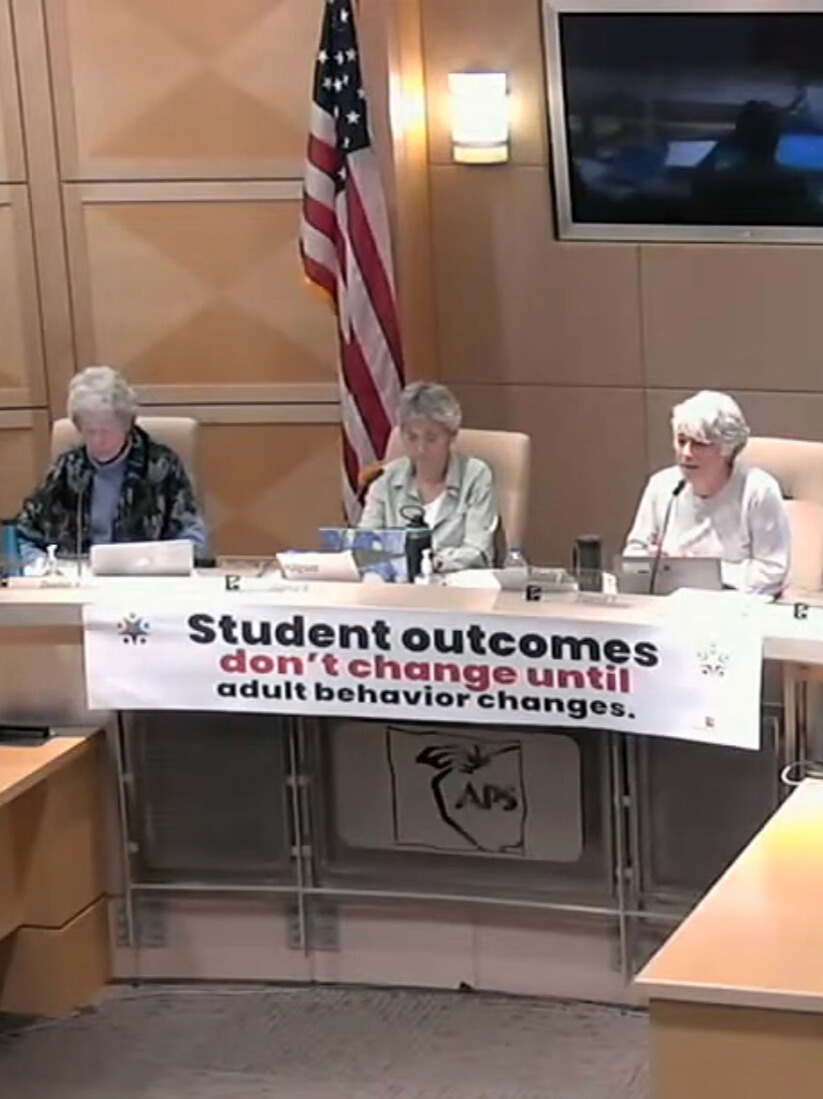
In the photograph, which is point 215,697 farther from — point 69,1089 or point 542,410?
point 542,410

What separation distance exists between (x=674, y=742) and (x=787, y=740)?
269mm

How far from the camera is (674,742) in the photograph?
14.8 feet

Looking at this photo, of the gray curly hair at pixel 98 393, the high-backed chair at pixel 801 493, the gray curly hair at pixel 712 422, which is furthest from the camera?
the gray curly hair at pixel 98 393

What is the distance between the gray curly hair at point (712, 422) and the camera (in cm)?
505

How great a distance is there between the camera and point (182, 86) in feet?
22.5

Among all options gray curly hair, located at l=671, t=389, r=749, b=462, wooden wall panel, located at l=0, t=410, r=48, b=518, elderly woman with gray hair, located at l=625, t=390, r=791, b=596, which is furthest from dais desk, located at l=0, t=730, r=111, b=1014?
wooden wall panel, located at l=0, t=410, r=48, b=518

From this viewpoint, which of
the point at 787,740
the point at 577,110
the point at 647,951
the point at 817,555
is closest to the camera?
the point at 787,740

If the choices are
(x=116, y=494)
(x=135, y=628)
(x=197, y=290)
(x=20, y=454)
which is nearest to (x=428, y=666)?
(x=135, y=628)

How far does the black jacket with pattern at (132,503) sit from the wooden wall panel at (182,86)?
154 cm

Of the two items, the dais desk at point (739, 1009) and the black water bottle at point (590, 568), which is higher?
the black water bottle at point (590, 568)

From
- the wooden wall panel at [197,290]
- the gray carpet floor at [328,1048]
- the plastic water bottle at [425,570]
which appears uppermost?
the wooden wall panel at [197,290]

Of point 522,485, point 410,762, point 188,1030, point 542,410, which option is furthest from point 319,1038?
point 542,410

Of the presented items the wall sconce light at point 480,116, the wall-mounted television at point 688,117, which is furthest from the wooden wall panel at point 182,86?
the wall-mounted television at point 688,117

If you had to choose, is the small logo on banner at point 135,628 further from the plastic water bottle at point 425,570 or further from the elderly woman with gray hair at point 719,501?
the elderly woman with gray hair at point 719,501
